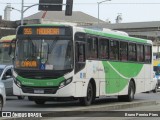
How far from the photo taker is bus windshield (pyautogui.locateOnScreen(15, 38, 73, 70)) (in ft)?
60.7

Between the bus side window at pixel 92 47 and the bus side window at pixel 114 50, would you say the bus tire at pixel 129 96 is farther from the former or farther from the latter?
the bus side window at pixel 92 47

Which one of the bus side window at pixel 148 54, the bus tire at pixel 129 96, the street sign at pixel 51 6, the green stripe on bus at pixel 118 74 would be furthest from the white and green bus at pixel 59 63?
the street sign at pixel 51 6

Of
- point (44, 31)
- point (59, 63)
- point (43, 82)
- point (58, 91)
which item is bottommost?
point (58, 91)

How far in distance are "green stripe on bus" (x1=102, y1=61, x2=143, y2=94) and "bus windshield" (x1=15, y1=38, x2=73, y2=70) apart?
3008 millimetres

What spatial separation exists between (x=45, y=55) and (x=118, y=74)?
208 inches

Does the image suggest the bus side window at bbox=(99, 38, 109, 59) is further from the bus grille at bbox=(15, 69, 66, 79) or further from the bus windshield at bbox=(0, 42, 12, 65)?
the bus windshield at bbox=(0, 42, 12, 65)

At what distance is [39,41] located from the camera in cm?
1888

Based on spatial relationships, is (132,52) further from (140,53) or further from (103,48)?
(103,48)

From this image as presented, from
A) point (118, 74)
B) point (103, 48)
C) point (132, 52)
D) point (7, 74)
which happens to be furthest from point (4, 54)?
point (103, 48)

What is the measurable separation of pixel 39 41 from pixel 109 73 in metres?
4.34

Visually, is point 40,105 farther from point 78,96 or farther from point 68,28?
point 68,28

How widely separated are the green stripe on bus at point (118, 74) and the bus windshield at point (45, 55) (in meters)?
3.01

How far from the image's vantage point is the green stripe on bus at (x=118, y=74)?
71.2 ft

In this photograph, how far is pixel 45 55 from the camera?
1859 centimetres
